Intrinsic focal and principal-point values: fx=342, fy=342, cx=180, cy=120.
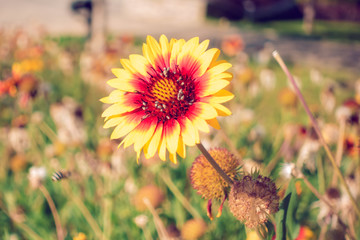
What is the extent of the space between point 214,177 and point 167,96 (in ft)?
0.82

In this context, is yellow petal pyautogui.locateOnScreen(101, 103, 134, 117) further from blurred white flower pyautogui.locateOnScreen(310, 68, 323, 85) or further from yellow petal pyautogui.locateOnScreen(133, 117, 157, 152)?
blurred white flower pyautogui.locateOnScreen(310, 68, 323, 85)

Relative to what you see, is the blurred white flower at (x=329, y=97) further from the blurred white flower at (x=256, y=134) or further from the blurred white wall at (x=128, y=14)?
Result: the blurred white wall at (x=128, y=14)

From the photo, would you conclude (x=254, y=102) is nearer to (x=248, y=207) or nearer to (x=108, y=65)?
(x=108, y=65)

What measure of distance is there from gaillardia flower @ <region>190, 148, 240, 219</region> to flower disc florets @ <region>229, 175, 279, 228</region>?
105mm

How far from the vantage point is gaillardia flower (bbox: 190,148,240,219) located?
2.77ft

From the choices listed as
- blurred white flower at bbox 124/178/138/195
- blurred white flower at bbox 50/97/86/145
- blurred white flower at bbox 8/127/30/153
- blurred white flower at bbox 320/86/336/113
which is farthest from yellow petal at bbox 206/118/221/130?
blurred white flower at bbox 8/127/30/153

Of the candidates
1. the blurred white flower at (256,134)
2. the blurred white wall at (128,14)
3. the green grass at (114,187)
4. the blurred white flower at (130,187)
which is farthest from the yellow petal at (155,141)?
the blurred white wall at (128,14)

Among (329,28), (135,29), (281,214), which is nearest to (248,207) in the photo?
(281,214)

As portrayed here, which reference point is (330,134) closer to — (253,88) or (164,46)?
(253,88)

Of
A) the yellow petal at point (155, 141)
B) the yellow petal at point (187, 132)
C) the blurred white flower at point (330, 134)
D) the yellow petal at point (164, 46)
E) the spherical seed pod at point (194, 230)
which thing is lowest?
the spherical seed pod at point (194, 230)

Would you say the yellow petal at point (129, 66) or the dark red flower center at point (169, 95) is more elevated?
the yellow petal at point (129, 66)

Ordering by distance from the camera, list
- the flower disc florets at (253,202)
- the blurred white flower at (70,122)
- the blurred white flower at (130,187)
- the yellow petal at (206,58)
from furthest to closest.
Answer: the blurred white flower at (70,122)
the blurred white flower at (130,187)
the yellow petal at (206,58)
the flower disc florets at (253,202)

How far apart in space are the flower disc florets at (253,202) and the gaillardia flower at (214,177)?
105 millimetres

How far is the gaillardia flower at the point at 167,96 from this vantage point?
794mm
